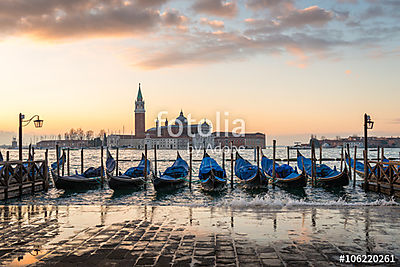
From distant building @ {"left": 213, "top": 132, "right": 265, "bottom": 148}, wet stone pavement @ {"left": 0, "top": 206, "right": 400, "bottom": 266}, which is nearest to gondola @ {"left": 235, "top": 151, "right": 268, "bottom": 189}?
wet stone pavement @ {"left": 0, "top": 206, "right": 400, "bottom": 266}

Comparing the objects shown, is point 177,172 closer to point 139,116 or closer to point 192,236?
point 192,236

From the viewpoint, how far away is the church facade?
9400cm

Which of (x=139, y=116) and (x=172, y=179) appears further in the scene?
(x=139, y=116)

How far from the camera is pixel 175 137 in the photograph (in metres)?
97.1

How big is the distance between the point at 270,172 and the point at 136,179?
549cm

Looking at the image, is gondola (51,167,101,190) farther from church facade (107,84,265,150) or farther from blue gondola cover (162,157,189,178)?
church facade (107,84,265,150)

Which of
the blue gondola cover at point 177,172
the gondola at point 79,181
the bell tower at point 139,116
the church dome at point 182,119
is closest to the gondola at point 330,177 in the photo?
the blue gondola cover at point 177,172

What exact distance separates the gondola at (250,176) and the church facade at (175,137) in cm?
7775

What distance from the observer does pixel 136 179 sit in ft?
44.7

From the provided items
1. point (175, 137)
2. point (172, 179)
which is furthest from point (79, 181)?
point (175, 137)

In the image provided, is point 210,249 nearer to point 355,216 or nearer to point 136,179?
point 355,216

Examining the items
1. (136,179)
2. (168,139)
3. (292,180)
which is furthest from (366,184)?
(168,139)

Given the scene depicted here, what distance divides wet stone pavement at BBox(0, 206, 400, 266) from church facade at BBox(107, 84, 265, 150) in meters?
87.8

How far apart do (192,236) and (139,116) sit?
9043 cm
